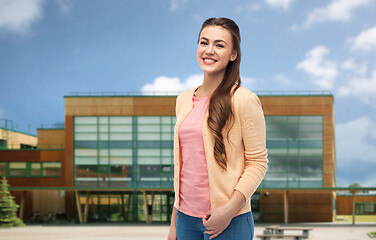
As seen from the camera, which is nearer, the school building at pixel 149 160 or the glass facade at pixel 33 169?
the school building at pixel 149 160

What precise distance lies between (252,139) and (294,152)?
3849 cm

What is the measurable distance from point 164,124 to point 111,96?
183 inches

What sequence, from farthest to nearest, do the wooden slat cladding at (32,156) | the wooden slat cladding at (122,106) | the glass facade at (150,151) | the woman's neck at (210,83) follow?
A: 1. the wooden slat cladding at (32,156)
2. the wooden slat cladding at (122,106)
3. the glass facade at (150,151)
4. the woman's neck at (210,83)

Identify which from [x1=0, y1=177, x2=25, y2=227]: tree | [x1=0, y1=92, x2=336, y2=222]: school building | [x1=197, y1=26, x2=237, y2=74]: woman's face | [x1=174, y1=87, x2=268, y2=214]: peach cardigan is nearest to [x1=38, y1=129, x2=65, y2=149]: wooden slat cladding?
[x1=0, y1=92, x2=336, y2=222]: school building

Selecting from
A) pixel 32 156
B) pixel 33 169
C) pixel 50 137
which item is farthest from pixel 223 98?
pixel 50 137

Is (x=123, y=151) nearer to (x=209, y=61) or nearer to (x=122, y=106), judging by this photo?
(x=122, y=106)

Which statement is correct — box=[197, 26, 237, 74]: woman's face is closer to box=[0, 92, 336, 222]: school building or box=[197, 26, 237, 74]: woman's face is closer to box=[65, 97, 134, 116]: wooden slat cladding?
box=[0, 92, 336, 222]: school building

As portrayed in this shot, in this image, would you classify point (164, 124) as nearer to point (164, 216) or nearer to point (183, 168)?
point (164, 216)

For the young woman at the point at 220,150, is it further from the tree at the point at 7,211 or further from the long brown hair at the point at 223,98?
the tree at the point at 7,211

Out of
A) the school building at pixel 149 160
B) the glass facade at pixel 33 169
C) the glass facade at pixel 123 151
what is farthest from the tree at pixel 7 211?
the glass facade at pixel 123 151

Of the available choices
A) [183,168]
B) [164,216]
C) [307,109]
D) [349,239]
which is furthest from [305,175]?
[183,168]

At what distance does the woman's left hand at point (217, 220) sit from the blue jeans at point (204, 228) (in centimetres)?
5

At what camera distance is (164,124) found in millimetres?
40844

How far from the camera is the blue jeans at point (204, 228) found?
2402 mm
